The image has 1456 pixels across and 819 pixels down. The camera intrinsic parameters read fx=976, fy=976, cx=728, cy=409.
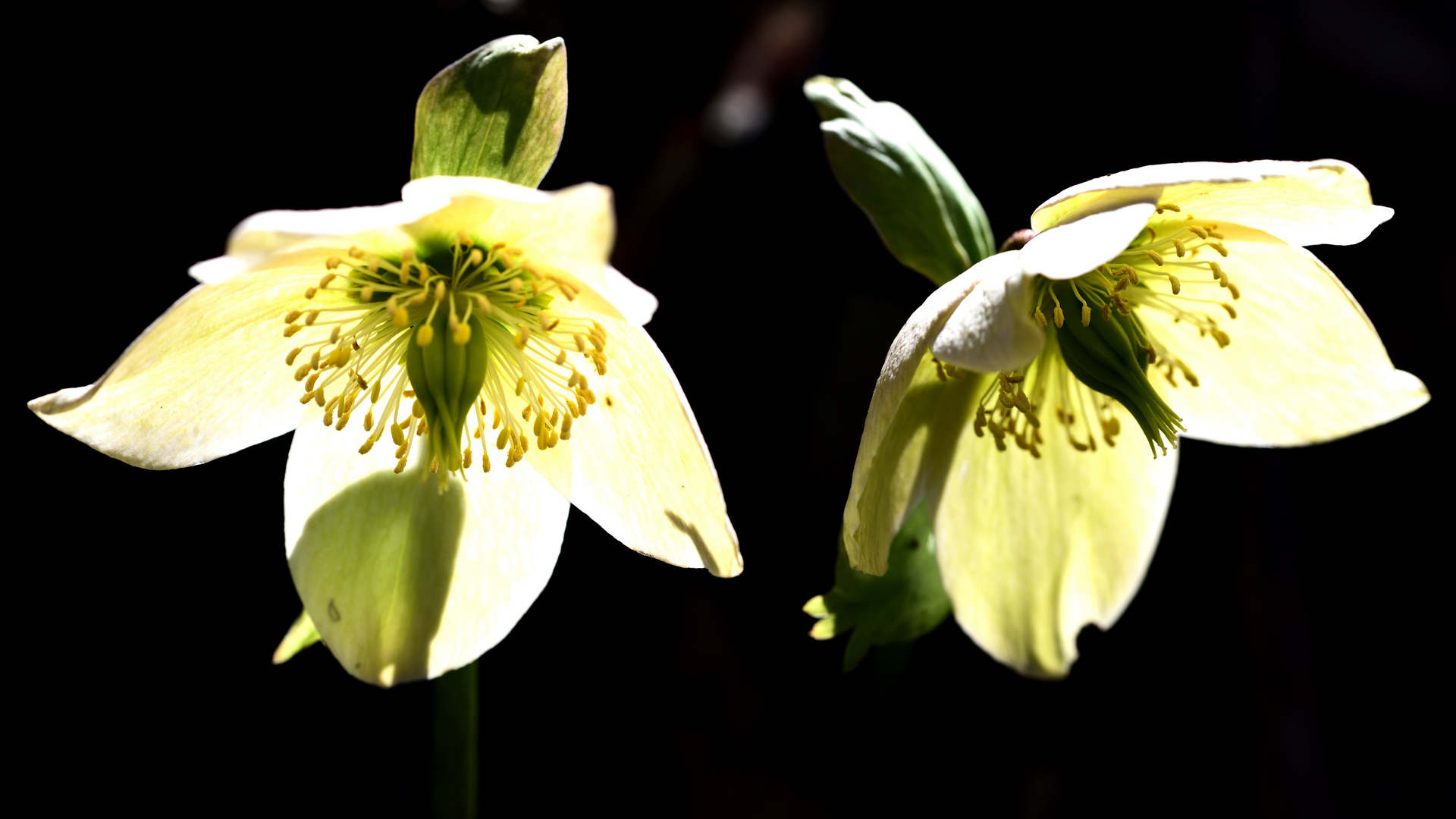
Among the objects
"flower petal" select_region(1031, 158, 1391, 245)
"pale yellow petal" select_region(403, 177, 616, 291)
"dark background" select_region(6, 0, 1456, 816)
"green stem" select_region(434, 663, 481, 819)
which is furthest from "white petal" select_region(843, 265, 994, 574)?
"dark background" select_region(6, 0, 1456, 816)

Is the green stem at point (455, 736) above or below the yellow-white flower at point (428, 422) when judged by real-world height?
below

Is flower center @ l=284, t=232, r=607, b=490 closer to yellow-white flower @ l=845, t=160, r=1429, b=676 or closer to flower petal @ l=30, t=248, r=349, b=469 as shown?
flower petal @ l=30, t=248, r=349, b=469

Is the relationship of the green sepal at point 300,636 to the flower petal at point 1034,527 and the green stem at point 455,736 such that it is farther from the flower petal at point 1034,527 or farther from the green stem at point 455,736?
the flower petal at point 1034,527

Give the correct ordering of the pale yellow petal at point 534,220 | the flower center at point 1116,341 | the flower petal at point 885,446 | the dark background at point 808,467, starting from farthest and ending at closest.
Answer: the dark background at point 808,467, the flower center at point 1116,341, the flower petal at point 885,446, the pale yellow petal at point 534,220

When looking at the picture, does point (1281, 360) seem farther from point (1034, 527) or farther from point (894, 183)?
point (894, 183)

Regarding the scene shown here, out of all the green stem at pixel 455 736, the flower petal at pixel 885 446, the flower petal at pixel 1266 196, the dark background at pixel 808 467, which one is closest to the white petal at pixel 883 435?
the flower petal at pixel 885 446

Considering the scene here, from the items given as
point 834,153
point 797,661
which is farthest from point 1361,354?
point 797,661

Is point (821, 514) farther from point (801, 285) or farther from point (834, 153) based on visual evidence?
point (834, 153)
